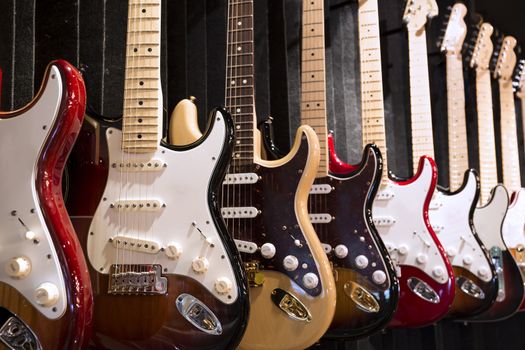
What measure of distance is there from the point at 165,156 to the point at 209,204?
0.17 m

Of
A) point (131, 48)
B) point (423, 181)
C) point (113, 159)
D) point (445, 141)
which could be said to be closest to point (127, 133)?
point (113, 159)

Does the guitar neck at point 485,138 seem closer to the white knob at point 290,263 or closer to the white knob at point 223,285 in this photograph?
the white knob at point 290,263

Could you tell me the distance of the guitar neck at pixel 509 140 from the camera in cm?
362

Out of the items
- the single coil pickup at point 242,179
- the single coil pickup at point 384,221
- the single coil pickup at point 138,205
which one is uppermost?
the single coil pickup at point 242,179

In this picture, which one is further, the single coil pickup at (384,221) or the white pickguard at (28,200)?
the single coil pickup at (384,221)

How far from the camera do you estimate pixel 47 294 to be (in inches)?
42.6

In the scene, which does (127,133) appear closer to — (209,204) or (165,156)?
(165,156)

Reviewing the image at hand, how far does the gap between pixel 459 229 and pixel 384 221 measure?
48 centimetres

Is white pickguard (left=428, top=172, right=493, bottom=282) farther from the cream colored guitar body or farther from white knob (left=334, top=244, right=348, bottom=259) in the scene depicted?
the cream colored guitar body

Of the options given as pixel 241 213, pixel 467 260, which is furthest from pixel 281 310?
pixel 467 260

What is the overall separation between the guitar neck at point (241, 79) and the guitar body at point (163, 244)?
0.30 m

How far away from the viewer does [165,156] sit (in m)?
1.40

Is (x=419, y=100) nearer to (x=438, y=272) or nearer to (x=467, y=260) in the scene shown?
(x=467, y=260)

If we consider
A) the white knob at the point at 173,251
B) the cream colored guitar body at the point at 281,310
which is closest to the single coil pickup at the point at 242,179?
the cream colored guitar body at the point at 281,310
